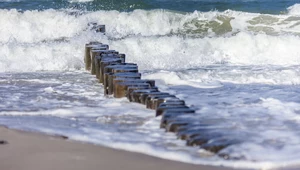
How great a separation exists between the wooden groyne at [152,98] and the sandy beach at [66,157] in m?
0.47

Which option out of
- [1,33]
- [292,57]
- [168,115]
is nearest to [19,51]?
[1,33]

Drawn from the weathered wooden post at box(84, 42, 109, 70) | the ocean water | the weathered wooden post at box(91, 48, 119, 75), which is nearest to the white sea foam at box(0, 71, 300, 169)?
the ocean water

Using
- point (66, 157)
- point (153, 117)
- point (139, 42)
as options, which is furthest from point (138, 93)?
point (139, 42)

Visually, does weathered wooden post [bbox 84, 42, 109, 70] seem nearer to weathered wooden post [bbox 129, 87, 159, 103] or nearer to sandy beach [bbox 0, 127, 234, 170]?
weathered wooden post [bbox 129, 87, 159, 103]

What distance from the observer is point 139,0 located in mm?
18547

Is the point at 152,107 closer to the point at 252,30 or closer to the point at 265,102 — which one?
the point at 265,102

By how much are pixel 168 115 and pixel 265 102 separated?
5.93 ft

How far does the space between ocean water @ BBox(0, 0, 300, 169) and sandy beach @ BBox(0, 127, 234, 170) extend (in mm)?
150

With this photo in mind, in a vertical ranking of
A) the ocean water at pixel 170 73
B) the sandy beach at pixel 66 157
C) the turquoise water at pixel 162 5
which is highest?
the turquoise water at pixel 162 5

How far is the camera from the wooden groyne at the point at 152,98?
551 centimetres

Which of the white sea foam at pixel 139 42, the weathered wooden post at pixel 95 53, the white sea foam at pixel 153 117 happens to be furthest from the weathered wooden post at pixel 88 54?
the white sea foam at pixel 153 117

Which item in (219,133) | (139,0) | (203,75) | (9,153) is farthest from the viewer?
(139,0)

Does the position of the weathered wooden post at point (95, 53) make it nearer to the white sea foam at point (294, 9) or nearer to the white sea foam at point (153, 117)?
the white sea foam at point (153, 117)

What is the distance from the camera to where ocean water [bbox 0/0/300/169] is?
19.1 ft
